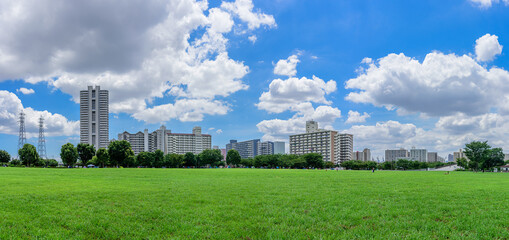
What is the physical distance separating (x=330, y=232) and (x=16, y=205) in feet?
45.2

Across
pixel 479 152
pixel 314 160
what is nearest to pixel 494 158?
pixel 479 152

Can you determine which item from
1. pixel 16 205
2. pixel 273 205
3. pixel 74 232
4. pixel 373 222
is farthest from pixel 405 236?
pixel 16 205

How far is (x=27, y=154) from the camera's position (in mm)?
95250

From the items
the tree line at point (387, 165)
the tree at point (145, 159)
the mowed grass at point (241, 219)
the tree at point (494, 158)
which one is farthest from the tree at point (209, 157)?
the mowed grass at point (241, 219)

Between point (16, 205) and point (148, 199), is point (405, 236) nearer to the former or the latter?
point (148, 199)

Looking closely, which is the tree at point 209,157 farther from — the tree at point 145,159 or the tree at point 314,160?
the tree at point 314,160

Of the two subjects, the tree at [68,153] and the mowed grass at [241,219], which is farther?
the tree at [68,153]

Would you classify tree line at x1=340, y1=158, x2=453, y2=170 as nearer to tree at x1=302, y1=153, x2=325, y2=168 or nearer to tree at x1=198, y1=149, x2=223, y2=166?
tree at x1=302, y1=153, x2=325, y2=168

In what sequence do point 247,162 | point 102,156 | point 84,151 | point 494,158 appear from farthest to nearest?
point 247,162 → point 84,151 → point 494,158 → point 102,156

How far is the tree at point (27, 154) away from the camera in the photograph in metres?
95.2

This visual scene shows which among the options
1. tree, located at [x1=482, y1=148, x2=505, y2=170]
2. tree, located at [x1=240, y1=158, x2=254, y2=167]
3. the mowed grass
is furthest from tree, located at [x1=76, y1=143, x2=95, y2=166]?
tree, located at [x1=482, y1=148, x2=505, y2=170]

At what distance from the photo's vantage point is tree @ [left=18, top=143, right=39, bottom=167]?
312ft

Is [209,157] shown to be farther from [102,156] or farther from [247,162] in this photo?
[102,156]

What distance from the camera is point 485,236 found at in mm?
9602
